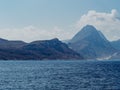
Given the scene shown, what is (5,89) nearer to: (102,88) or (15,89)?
(15,89)

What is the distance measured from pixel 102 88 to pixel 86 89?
231 inches

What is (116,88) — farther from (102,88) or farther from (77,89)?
(77,89)

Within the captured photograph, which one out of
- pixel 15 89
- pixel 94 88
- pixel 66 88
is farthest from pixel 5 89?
pixel 94 88

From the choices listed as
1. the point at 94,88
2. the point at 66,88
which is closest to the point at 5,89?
the point at 66,88

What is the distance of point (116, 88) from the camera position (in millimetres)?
110000

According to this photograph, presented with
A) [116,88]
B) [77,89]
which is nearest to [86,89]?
[77,89]

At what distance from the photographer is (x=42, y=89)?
10681 centimetres

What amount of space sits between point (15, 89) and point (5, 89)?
330 centimetres

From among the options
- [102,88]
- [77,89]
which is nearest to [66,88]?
[77,89]

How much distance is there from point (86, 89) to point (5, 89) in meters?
27.0

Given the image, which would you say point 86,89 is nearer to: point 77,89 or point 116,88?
point 77,89

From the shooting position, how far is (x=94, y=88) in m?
109

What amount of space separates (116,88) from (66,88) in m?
17.1

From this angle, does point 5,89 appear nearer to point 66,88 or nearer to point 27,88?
point 27,88
